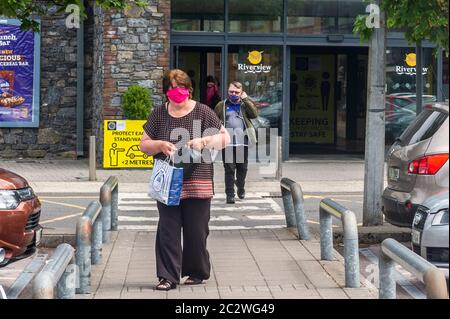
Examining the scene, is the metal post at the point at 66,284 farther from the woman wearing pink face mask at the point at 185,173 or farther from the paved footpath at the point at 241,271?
the woman wearing pink face mask at the point at 185,173

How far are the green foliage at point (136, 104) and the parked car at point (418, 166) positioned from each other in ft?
33.3

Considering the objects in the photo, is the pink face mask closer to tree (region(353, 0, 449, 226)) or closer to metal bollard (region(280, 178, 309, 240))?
metal bollard (region(280, 178, 309, 240))

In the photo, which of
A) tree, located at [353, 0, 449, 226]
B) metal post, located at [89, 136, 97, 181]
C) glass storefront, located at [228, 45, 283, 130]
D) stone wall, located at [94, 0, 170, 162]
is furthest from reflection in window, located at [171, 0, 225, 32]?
tree, located at [353, 0, 449, 226]

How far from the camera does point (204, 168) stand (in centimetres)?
893

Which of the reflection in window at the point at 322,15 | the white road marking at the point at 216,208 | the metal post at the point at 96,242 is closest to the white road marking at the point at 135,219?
the white road marking at the point at 216,208

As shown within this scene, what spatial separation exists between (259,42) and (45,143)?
5.26 m

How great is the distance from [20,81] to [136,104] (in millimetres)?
3675

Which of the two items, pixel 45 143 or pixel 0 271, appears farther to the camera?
pixel 45 143

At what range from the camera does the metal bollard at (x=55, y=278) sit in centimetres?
593

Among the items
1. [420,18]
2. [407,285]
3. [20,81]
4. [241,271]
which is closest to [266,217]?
[420,18]

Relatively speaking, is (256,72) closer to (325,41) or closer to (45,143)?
(325,41)

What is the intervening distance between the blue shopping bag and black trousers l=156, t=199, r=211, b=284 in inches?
6.4
